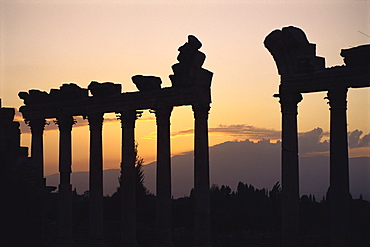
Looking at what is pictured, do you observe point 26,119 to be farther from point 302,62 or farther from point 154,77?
point 302,62

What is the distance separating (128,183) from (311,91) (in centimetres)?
1274

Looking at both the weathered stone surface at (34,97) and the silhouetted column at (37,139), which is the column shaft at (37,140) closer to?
the silhouetted column at (37,139)

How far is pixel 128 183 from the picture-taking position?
38.0 metres

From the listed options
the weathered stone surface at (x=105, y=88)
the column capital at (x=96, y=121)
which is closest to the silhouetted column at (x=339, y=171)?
the weathered stone surface at (x=105, y=88)

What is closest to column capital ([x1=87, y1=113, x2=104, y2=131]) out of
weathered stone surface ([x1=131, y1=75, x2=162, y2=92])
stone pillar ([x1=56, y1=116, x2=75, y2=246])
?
stone pillar ([x1=56, y1=116, x2=75, y2=246])

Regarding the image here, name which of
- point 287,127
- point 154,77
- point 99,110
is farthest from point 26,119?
point 287,127

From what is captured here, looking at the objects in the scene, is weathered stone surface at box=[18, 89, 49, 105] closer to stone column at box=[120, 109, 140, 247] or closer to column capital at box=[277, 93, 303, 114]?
stone column at box=[120, 109, 140, 247]

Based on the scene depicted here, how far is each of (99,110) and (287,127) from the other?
44.1ft

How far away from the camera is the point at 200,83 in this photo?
34094 millimetres

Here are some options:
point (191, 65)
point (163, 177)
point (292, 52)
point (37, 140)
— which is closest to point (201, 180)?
point (163, 177)

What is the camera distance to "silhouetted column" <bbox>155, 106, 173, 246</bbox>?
35.3 meters

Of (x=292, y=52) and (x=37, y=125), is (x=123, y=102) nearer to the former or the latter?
(x=37, y=125)

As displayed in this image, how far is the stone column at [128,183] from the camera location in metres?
37.7

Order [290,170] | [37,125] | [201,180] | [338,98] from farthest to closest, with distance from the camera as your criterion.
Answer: [37,125] → [201,180] → [290,170] → [338,98]
